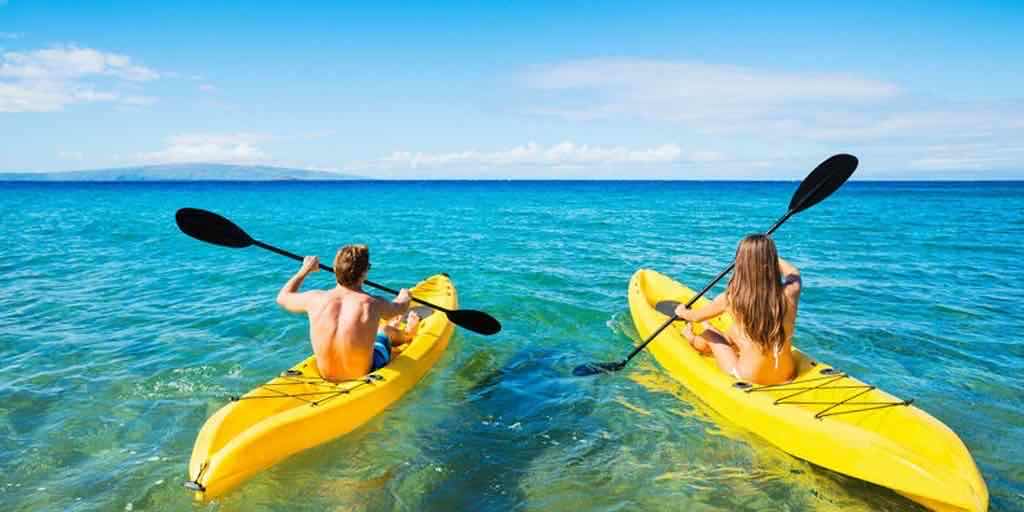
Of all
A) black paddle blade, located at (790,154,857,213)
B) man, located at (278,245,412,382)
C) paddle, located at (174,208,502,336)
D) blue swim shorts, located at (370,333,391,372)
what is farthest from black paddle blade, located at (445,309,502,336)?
black paddle blade, located at (790,154,857,213)

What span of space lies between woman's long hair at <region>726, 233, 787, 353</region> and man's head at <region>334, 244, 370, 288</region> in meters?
2.89

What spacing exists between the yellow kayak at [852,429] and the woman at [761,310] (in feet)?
0.51

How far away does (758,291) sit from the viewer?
14.5 feet

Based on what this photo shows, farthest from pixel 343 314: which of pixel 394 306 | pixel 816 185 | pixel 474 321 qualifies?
pixel 816 185

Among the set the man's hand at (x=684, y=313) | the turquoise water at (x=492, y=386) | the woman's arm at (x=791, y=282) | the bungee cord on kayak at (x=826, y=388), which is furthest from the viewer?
the man's hand at (x=684, y=313)

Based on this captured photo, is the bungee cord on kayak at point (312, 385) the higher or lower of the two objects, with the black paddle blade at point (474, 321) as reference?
lower

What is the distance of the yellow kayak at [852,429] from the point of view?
3.46 meters

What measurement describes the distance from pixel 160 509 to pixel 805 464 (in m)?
4.48

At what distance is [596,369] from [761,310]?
223 cm

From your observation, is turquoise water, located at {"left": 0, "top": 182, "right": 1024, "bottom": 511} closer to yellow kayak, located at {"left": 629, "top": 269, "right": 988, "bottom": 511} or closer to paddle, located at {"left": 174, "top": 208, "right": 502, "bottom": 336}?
yellow kayak, located at {"left": 629, "top": 269, "right": 988, "bottom": 511}

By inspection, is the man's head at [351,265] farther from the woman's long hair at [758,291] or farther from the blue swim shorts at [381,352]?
the woman's long hair at [758,291]

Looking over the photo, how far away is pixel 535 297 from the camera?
32.7ft

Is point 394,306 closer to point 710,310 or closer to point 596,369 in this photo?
point 596,369

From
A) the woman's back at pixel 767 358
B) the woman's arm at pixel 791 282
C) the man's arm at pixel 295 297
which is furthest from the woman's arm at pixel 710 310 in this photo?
the man's arm at pixel 295 297
